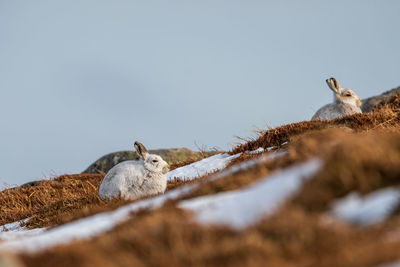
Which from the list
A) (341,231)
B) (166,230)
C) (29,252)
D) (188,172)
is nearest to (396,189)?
(341,231)

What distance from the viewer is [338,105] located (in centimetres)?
1612

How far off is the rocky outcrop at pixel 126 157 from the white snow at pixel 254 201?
20872 mm

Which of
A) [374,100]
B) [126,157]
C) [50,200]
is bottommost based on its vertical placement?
[50,200]

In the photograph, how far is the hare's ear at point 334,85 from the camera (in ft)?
52.9

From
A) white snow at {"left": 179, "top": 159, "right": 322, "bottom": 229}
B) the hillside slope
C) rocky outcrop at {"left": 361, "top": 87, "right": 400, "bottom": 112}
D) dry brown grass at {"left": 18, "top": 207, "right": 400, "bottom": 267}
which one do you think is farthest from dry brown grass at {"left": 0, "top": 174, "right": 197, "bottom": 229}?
rocky outcrop at {"left": 361, "top": 87, "right": 400, "bottom": 112}

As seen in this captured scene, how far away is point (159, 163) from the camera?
9.43m

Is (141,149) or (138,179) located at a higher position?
(141,149)

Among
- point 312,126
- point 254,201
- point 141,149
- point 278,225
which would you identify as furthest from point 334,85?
point 278,225

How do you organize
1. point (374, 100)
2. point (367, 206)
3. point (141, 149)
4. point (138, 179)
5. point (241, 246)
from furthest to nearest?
point (374, 100)
point (141, 149)
point (138, 179)
point (367, 206)
point (241, 246)

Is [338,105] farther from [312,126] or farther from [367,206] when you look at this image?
[367,206]

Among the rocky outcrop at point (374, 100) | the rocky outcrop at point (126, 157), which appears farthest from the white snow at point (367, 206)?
the rocky outcrop at point (374, 100)

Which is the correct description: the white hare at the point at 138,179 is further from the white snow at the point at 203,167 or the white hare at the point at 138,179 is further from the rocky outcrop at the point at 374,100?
the rocky outcrop at the point at 374,100

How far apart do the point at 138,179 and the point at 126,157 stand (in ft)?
56.0

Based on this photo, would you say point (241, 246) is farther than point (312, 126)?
No
